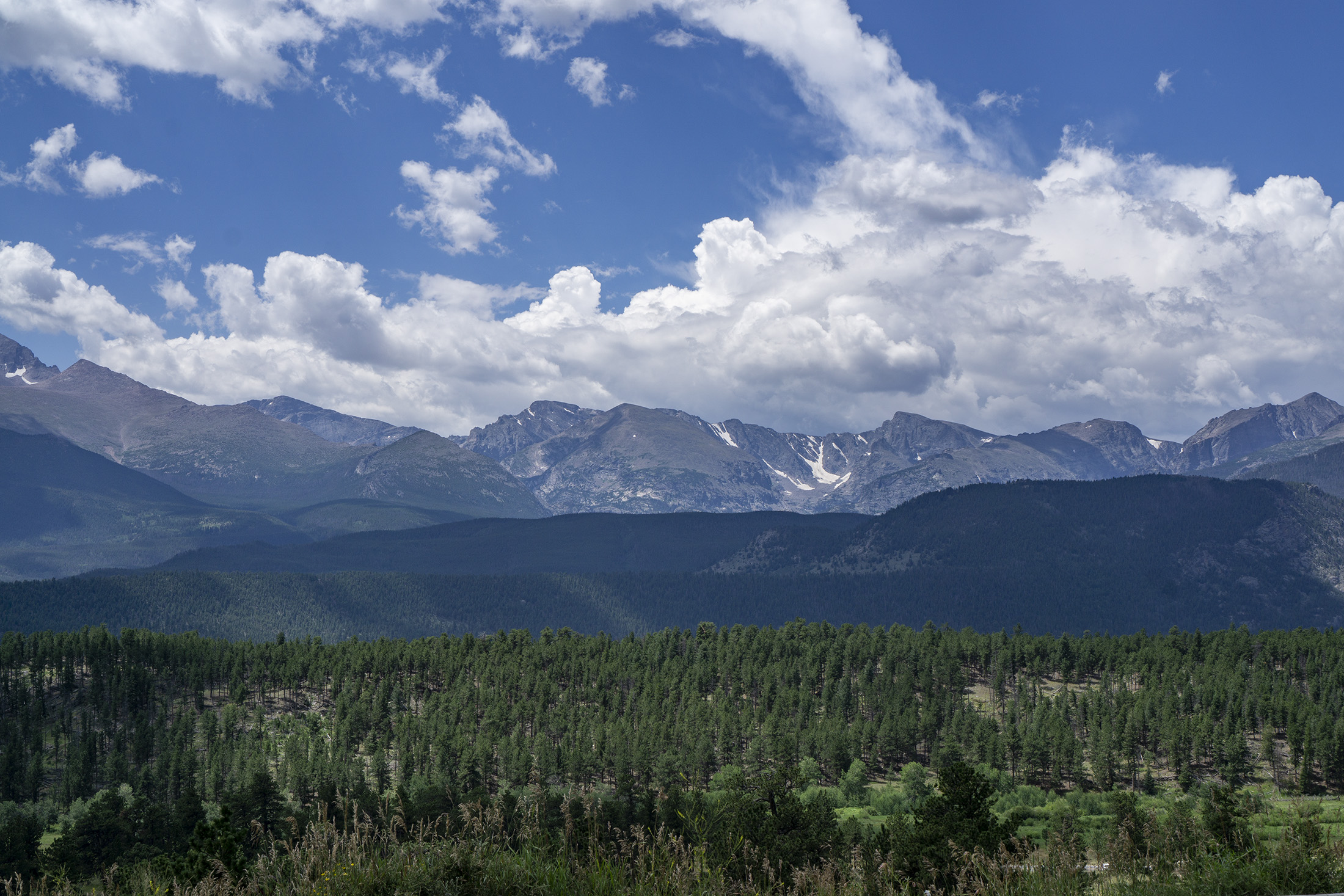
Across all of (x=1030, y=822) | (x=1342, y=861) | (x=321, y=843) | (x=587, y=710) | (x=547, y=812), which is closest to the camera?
(x=321, y=843)

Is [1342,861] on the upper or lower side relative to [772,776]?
upper

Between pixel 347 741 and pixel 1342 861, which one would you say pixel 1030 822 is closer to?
pixel 1342 861

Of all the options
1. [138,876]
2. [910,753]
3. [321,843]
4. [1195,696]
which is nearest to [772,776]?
[138,876]

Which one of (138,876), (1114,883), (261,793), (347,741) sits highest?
(1114,883)

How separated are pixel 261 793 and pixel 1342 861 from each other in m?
110

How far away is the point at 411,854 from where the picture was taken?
13984 mm

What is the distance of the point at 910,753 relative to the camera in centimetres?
18238

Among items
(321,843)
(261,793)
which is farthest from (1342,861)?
(261,793)

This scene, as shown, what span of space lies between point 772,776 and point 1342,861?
50640 mm

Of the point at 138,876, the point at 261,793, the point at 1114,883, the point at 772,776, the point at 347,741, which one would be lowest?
the point at 347,741

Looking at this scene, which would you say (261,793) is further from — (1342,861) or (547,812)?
(1342,861)

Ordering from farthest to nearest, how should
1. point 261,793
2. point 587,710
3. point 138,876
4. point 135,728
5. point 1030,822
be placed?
point 587,710, point 135,728, point 1030,822, point 261,793, point 138,876

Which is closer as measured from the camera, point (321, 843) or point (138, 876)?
point (321, 843)

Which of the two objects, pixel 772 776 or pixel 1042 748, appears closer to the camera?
pixel 772 776
